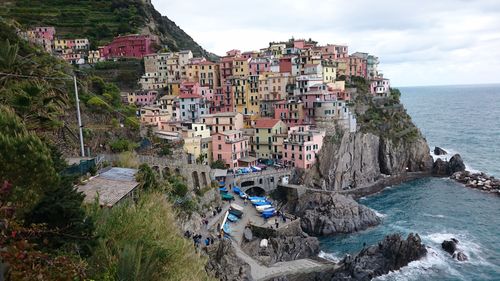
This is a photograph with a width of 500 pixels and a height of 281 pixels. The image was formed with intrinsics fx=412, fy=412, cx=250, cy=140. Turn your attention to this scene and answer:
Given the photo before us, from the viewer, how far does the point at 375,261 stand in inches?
1502

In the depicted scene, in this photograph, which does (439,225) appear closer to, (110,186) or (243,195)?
(243,195)

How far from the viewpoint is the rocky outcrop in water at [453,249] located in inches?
1551

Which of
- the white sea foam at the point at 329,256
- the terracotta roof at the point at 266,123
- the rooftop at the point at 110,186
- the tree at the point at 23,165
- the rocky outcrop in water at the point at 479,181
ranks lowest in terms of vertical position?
the white sea foam at the point at 329,256

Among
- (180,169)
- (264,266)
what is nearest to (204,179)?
(180,169)

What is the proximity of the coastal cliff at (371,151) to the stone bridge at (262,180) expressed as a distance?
3204 mm

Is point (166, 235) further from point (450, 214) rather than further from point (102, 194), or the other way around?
point (450, 214)

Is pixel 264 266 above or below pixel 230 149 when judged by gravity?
below

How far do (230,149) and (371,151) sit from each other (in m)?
24.6

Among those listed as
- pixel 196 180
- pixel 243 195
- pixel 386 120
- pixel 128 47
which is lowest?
pixel 243 195

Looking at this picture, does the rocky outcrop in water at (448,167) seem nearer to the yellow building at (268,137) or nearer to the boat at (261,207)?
the yellow building at (268,137)

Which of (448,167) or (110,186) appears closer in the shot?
(110,186)

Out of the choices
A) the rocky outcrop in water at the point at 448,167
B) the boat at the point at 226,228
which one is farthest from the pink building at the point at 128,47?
the rocky outcrop in water at the point at 448,167

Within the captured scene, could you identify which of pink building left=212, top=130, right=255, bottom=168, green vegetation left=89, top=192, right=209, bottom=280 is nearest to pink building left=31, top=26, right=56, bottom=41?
pink building left=212, top=130, right=255, bottom=168

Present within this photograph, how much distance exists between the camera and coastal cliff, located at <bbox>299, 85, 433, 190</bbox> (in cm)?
6225
